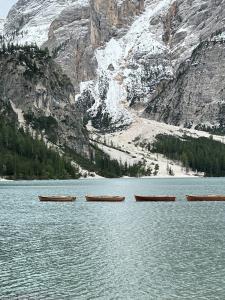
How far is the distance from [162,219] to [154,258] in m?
41.0

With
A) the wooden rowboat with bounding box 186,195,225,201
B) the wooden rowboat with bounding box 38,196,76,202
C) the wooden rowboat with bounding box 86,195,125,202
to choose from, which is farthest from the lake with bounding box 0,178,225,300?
the wooden rowboat with bounding box 186,195,225,201

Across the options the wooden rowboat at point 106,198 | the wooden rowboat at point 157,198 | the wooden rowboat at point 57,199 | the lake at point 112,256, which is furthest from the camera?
the wooden rowboat at point 57,199

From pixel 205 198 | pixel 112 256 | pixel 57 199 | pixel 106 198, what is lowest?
pixel 112 256

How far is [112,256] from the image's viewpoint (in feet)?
210

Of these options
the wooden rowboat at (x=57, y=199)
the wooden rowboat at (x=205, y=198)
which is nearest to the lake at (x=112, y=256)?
the wooden rowboat at (x=57, y=199)

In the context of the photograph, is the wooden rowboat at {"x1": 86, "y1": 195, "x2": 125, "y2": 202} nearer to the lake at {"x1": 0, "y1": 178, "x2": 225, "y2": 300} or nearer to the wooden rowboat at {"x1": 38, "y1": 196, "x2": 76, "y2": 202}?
the wooden rowboat at {"x1": 38, "y1": 196, "x2": 76, "y2": 202}

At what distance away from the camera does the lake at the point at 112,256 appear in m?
49.3

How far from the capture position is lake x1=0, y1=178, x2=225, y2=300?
49.3 metres

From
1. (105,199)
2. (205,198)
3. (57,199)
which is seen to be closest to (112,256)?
(105,199)

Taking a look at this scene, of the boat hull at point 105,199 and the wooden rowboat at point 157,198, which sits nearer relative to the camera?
the boat hull at point 105,199

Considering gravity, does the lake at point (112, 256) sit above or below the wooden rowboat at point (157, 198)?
below

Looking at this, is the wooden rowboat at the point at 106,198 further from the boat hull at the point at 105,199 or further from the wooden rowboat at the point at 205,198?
the wooden rowboat at the point at 205,198

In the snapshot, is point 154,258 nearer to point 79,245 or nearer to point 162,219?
point 79,245

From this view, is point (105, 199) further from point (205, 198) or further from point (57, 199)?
point (205, 198)
